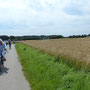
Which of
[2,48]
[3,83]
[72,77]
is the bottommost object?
[3,83]

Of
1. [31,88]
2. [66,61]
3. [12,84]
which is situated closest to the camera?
[31,88]

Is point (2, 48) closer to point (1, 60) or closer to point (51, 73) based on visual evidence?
point (1, 60)

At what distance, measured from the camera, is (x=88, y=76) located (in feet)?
20.9

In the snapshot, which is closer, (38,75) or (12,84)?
(12,84)

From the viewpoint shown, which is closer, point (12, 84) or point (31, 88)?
point (31, 88)

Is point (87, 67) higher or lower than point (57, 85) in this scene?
higher

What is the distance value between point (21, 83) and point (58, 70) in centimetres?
171

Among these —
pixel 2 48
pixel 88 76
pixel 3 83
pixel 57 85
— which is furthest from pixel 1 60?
pixel 88 76

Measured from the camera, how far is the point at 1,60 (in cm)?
1154

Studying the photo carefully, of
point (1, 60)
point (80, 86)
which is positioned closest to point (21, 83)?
point (80, 86)

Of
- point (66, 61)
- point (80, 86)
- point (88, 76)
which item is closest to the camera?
point (80, 86)

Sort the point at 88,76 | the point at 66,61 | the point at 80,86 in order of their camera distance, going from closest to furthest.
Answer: the point at 80,86
the point at 88,76
the point at 66,61

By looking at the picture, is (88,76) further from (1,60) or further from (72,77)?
(1,60)

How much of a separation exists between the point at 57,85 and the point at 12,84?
2199 millimetres
